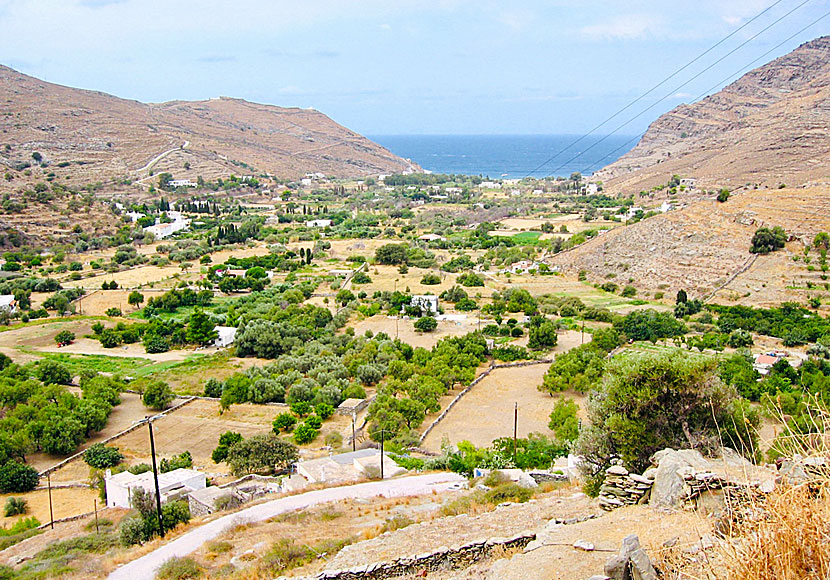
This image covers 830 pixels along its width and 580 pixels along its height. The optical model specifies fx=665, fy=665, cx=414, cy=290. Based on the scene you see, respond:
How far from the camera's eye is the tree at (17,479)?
57.7ft

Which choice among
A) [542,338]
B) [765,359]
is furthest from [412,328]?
[765,359]

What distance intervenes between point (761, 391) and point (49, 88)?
124860mm

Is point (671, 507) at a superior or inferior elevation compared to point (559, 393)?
superior

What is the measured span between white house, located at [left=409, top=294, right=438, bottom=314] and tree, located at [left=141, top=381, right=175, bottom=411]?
52.3ft

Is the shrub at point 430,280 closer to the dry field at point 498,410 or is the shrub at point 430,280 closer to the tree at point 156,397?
the dry field at point 498,410

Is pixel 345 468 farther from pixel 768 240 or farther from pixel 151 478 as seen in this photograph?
pixel 768 240

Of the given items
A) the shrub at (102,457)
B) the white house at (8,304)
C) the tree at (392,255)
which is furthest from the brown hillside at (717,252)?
the white house at (8,304)

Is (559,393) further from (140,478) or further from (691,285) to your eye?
(691,285)

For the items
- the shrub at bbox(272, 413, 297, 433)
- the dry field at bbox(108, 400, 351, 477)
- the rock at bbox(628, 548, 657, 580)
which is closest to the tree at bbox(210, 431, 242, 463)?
the dry field at bbox(108, 400, 351, 477)

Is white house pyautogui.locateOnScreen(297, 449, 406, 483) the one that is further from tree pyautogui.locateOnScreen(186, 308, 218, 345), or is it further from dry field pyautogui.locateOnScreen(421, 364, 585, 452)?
tree pyautogui.locateOnScreen(186, 308, 218, 345)

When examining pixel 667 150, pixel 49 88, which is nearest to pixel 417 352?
pixel 667 150

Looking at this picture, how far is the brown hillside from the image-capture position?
1441 inches

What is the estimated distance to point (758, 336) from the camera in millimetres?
29469

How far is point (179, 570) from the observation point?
10.2 metres
